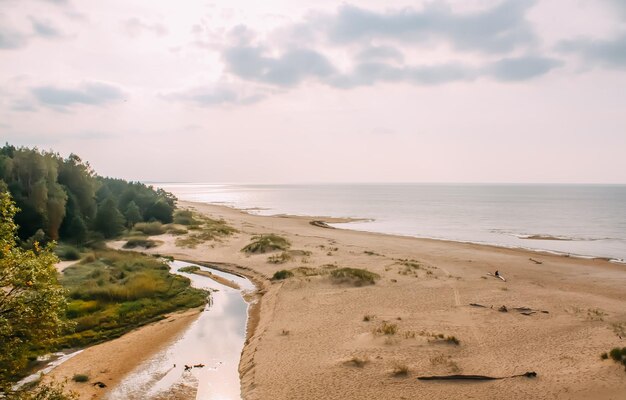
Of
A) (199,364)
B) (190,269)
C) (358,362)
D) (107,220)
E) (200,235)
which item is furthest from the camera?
(200,235)

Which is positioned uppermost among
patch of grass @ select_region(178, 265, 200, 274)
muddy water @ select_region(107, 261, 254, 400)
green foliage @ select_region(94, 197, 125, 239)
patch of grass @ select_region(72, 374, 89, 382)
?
green foliage @ select_region(94, 197, 125, 239)

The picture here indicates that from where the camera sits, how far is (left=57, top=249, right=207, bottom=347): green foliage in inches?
1072

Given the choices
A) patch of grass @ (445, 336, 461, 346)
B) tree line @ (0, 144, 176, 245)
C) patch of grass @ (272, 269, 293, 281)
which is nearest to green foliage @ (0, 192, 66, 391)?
patch of grass @ (445, 336, 461, 346)

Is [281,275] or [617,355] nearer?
[617,355]

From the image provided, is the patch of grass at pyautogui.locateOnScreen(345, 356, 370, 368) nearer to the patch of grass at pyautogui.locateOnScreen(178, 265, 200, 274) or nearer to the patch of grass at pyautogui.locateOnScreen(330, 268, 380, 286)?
the patch of grass at pyautogui.locateOnScreen(330, 268, 380, 286)

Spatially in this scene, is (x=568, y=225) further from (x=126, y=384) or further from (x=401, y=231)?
(x=126, y=384)

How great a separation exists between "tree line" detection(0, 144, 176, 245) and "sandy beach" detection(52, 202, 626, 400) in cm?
2706

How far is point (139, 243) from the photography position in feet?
194

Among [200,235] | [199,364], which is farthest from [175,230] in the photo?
[199,364]

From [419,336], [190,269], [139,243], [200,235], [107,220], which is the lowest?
[190,269]

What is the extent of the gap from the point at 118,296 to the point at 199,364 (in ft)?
46.3

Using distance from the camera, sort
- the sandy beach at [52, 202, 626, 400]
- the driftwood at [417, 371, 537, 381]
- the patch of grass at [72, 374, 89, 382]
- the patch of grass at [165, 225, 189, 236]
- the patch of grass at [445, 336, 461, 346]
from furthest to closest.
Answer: the patch of grass at [165, 225, 189, 236] → the patch of grass at [445, 336, 461, 346] → the patch of grass at [72, 374, 89, 382] → the driftwood at [417, 371, 537, 381] → the sandy beach at [52, 202, 626, 400]

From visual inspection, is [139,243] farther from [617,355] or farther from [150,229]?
[617,355]

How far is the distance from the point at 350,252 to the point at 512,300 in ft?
82.9
